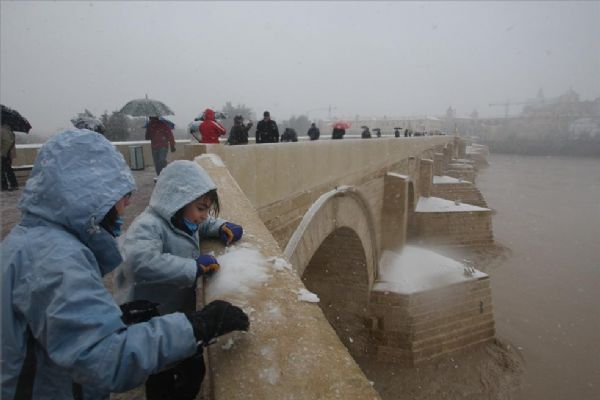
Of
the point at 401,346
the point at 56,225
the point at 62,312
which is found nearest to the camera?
the point at 62,312

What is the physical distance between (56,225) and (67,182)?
5.2 inches

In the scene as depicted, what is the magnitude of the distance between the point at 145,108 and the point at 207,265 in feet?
22.6

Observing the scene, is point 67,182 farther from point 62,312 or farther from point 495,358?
point 495,358

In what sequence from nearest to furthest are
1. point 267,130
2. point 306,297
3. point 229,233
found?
point 306,297 < point 229,233 < point 267,130

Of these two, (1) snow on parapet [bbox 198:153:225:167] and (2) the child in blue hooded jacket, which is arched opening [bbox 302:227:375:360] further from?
(2) the child in blue hooded jacket

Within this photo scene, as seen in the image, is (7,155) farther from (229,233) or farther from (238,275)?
(238,275)

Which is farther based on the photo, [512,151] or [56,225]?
[512,151]

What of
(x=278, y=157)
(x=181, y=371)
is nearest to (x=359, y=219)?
(x=278, y=157)

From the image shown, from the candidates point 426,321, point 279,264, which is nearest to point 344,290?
point 426,321

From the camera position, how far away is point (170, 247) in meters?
1.78

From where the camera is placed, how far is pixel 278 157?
383 cm

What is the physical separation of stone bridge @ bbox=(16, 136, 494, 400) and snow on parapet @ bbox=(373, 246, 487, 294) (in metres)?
0.11

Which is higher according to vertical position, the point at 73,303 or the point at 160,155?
the point at 160,155

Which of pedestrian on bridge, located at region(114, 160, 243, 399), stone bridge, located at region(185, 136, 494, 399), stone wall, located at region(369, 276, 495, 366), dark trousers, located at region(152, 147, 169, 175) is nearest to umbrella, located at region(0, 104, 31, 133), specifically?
dark trousers, located at region(152, 147, 169, 175)
